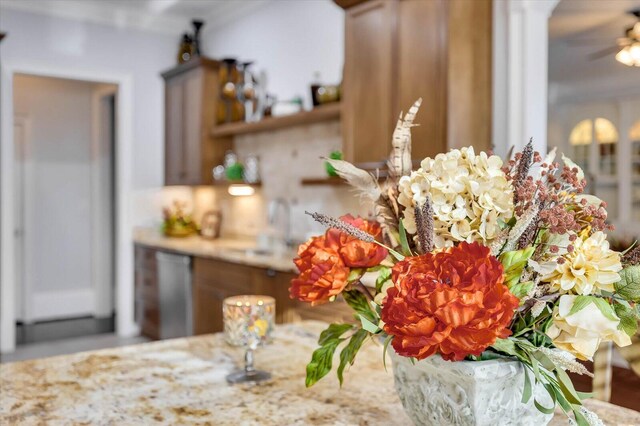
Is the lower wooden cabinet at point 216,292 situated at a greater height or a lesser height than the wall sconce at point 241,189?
lesser

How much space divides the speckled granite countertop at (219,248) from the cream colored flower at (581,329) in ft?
8.16

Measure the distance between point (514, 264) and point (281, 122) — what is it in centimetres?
355

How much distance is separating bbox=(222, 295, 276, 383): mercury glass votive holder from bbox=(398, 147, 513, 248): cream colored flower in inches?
21.9

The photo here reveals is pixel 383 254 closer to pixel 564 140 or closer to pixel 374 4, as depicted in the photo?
pixel 374 4

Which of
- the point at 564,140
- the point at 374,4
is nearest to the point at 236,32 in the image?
the point at 374,4

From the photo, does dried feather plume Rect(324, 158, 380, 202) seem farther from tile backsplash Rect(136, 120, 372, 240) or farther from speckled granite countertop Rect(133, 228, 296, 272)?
tile backsplash Rect(136, 120, 372, 240)

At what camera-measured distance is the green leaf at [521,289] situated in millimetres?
815

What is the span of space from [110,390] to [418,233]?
2.54 ft

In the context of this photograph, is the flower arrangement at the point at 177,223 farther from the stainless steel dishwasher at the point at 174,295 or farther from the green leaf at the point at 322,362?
the green leaf at the point at 322,362

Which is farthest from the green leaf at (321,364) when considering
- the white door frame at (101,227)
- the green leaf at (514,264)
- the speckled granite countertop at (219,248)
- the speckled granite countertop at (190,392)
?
the white door frame at (101,227)

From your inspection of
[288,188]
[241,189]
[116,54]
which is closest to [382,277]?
[288,188]

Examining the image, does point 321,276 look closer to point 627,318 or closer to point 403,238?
point 403,238

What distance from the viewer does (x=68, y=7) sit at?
208 inches

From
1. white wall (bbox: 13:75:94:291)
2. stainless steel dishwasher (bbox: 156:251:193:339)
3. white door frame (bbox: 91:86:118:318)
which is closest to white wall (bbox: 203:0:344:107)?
stainless steel dishwasher (bbox: 156:251:193:339)
